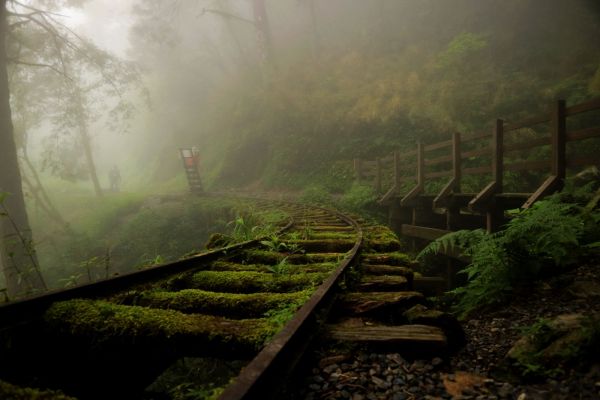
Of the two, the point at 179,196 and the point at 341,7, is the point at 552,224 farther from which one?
the point at 341,7

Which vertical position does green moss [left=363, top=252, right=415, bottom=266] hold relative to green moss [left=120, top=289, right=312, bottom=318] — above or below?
below

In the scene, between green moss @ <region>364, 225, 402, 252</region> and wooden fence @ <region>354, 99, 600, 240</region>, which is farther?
wooden fence @ <region>354, 99, 600, 240</region>

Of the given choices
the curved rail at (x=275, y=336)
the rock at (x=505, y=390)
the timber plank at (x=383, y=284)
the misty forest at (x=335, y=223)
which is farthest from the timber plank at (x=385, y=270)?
the rock at (x=505, y=390)

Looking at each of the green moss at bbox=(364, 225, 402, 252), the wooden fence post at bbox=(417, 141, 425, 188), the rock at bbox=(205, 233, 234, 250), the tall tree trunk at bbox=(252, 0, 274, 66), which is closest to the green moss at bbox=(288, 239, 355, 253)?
the green moss at bbox=(364, 225, 402, 252)

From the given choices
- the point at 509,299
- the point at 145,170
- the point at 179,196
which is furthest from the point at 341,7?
the point at 509,299

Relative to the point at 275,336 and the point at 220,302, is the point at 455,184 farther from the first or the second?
the point at 275,336

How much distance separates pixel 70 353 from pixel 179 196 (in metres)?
16.2

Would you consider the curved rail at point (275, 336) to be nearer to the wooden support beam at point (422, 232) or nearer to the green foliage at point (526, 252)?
the green foliage at point (526, 252)

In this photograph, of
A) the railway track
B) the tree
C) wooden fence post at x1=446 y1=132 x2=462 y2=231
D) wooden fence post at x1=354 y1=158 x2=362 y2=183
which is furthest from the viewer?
wooden fence post at x1=354 y1=158 x2=362 y2=183

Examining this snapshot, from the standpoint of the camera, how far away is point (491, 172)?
22.7ft

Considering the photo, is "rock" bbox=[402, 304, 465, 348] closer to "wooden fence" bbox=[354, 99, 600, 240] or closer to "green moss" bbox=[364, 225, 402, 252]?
"green moss" bbox=[364, 225, 402, 252]

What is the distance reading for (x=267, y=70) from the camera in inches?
877

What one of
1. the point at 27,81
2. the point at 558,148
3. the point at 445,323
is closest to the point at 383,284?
the point at 445,323

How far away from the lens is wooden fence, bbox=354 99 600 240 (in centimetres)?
477
